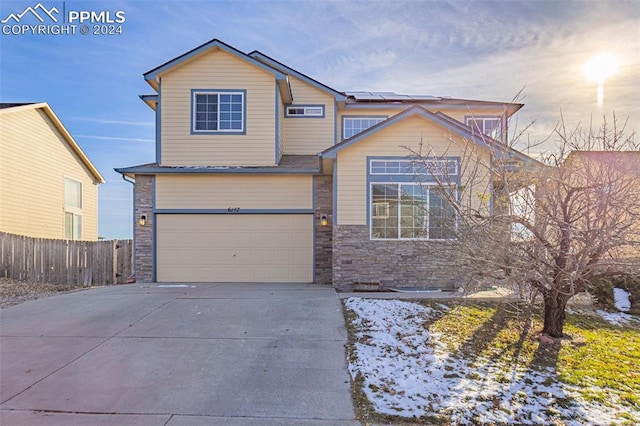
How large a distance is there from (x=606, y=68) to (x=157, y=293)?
1169cm

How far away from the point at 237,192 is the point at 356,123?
5.46m

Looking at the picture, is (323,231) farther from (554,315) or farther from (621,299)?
(621,299)

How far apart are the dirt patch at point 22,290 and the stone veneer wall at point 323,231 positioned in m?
7.54

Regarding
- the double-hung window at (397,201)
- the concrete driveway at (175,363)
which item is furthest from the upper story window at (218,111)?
the concrete driveway at (175,363)

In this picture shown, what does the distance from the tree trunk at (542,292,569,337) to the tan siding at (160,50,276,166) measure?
8.87 metres

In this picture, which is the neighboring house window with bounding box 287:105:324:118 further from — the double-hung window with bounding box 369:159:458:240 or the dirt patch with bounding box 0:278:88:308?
the dirt patch with bounding box 0:278:88:308

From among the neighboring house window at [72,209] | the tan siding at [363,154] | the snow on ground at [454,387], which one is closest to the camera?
the snow on ground at [454,387]

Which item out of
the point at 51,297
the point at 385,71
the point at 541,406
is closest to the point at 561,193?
the point at 541,406

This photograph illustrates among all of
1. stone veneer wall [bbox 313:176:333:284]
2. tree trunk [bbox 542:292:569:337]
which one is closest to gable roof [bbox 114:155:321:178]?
stone veneer wall [bbox 313:176:333:284]

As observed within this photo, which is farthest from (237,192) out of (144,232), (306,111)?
(306,111)

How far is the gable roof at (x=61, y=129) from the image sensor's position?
1498 cm

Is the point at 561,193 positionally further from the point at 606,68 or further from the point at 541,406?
the point at 606,68

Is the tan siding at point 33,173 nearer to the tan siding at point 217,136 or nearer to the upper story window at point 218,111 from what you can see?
the tan siding at point 217,136

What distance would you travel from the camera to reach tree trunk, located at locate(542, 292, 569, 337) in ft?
21.6
